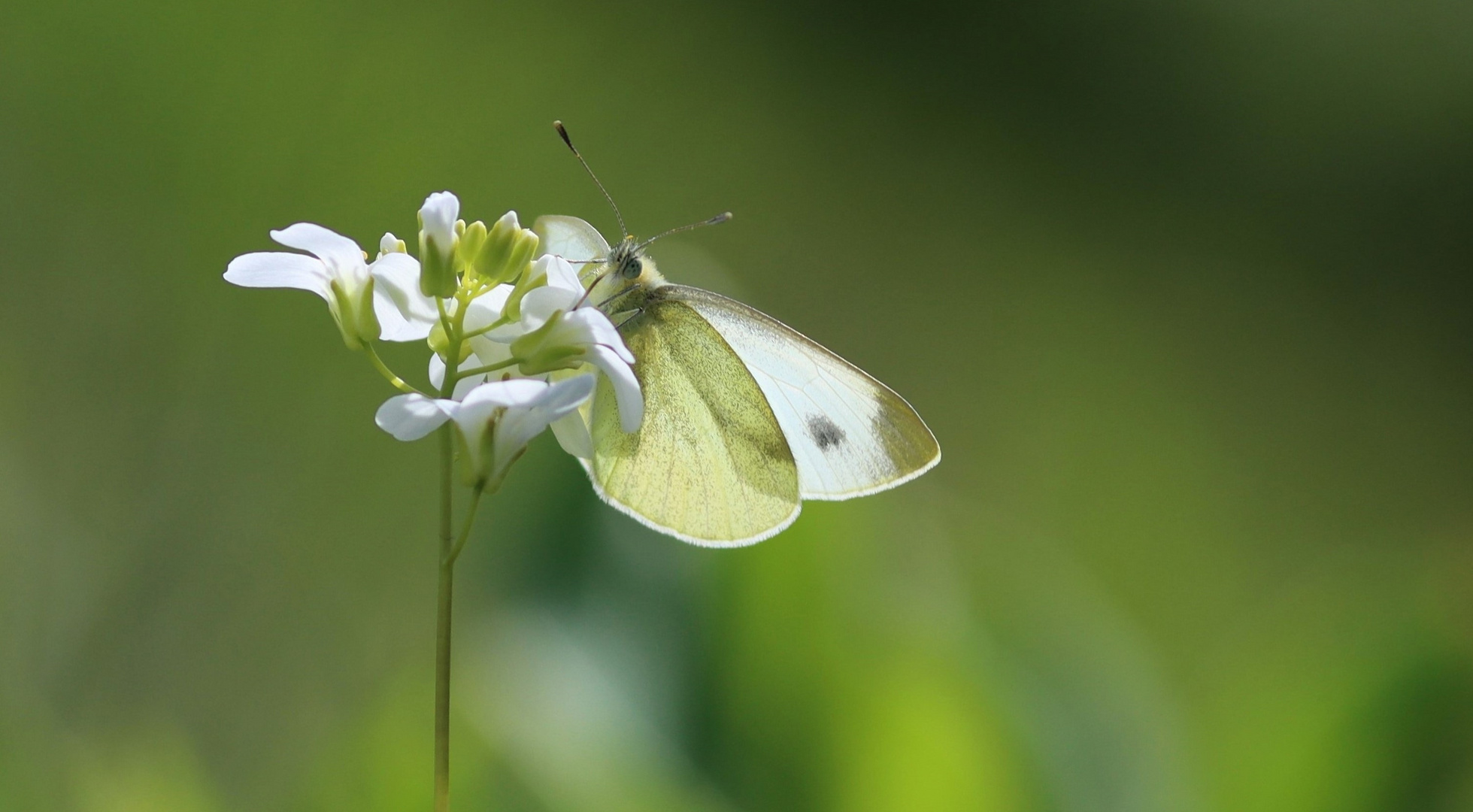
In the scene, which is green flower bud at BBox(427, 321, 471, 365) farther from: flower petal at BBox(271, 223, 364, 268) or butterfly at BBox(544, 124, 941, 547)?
butterfly at BBox(544, 124, 941, 547)

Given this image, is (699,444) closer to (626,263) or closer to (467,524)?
(626,263)

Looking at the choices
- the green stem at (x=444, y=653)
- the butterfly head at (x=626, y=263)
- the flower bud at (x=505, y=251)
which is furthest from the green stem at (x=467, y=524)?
the butterfly head at (x=626, y=263)

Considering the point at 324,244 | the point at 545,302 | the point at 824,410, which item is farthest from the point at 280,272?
the point at 824,410

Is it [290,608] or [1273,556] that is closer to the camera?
[290,608]

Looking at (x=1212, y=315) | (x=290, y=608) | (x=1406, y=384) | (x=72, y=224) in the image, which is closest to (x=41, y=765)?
(x=290, y=608)

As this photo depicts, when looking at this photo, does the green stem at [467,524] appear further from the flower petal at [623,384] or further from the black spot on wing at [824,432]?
the black spot on wing at [824,432]

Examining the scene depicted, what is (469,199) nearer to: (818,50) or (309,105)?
(309,105)
